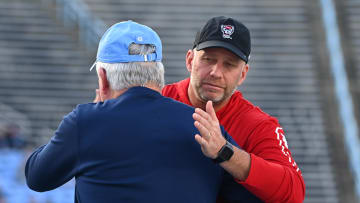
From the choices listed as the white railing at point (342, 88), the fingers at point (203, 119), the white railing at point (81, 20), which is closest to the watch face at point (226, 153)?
the fingers at point (203, 119)

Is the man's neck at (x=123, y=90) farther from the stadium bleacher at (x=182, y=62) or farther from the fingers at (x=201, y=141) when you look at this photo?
the stadium bleacher at (x=182, y=62)

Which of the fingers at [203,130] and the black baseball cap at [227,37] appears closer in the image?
the fingers at [203,130]

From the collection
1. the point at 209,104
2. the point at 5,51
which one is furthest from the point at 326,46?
the point at 209,104

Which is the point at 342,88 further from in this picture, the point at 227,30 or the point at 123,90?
the point at 123,90

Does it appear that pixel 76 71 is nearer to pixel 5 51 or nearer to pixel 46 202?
pixel 5 51

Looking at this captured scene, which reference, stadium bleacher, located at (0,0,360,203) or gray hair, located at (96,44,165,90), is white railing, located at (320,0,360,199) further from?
gray hair, located at (96,44,165,90)

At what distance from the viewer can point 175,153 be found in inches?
98.0

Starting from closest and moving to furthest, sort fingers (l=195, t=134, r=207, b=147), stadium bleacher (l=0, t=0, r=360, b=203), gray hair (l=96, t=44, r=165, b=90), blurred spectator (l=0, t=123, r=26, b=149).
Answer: fingers (l=195, t=134, r=207, b=147)
gray hair (l=96, t=44, r=165, b=90)
blurred spectator (l=0, t=123, r=26, b=149)
stadium bleacher (l=0, t=0, r=360, b=203)

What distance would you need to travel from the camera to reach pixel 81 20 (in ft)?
45.1

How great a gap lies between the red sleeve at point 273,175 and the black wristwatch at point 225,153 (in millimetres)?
119

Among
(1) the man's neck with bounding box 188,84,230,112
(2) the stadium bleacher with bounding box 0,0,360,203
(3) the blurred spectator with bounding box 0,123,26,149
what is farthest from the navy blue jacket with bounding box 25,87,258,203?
(2) the stadium bleacher with bounding box 0,0,360,203

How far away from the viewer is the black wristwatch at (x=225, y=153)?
8.10 feet

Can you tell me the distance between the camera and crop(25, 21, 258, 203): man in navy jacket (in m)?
2.48

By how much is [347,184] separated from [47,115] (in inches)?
210
